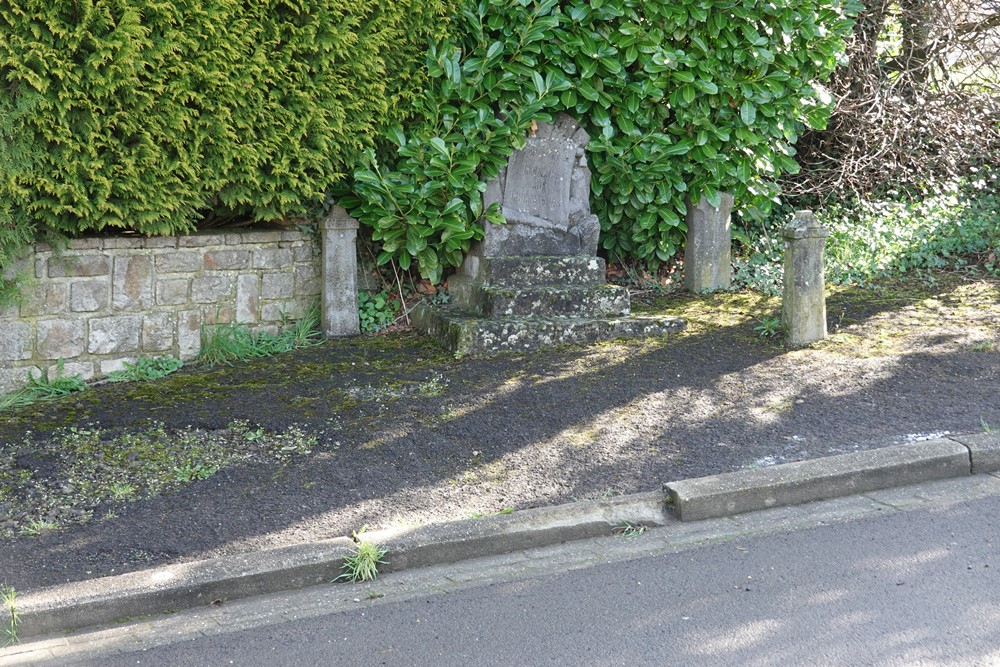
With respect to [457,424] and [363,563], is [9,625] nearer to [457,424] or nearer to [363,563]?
[363,563]

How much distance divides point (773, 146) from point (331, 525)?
570 centimetres

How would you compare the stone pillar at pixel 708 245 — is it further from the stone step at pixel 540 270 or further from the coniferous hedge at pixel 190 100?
the coniferous hedge at pixel 190 100

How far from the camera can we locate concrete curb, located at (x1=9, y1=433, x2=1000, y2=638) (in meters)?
3.55

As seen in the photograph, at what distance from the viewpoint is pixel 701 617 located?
3.38 m

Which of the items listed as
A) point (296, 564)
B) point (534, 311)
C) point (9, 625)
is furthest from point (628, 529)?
point (534, 311)

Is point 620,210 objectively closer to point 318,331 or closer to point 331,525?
point 318,331

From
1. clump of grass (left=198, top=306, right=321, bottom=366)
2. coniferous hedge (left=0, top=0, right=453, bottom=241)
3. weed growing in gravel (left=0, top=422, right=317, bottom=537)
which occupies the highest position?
coniferous hedge (left=0, top=0, right=453, bottom=241)

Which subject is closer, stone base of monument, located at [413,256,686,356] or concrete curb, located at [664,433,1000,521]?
concrete curb, located at [664,433,1000,521]

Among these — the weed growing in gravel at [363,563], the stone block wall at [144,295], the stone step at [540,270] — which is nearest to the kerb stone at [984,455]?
the weed growing in gravel at [363,563]

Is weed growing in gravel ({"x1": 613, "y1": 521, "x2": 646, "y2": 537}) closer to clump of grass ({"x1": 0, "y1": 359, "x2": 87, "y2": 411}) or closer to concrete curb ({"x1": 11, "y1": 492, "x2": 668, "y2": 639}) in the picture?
concrete curb ({"x1": 11, "y1": 492, "x2": 668, "y2": 639})

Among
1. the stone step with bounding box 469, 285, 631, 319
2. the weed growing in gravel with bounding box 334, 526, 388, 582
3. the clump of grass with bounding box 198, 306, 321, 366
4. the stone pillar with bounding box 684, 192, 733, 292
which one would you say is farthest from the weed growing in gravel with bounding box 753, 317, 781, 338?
the weed growing in gravel with bounding box 334, 526, 388, 582

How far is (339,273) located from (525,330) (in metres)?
1.48

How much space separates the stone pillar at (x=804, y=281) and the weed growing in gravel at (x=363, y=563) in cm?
375

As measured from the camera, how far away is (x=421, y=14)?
22.2ft
